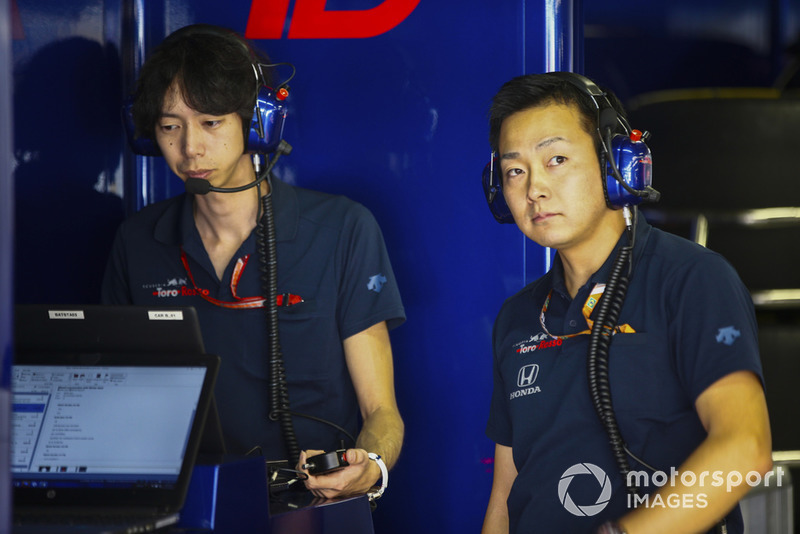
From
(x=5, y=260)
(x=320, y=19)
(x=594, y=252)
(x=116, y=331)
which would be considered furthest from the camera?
(x=320, y=19)

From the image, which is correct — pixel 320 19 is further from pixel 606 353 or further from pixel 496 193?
pixel 606 353

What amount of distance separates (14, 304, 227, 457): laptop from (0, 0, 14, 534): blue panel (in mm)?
585

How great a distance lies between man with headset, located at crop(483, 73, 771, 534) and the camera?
151cm

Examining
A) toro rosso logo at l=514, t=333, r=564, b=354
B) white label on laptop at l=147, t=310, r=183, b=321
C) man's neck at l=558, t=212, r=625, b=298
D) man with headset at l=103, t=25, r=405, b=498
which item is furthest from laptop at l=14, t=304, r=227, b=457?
man's neck at l=558, t=212, r=625, b=298

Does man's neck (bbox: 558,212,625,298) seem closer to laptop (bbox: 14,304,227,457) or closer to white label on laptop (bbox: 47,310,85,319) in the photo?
laptop (bbox: 14,304,227,457)

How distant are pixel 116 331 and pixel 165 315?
9cm

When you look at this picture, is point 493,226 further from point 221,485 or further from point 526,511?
point 221,485

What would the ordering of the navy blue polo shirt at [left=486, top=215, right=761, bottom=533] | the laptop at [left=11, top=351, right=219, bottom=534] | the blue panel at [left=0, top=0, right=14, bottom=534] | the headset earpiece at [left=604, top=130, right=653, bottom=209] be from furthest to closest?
1. the headset earpiece at [left=604, top=130, right=653, bottom=209]
2. the navy blue polo shirt at [left=486, top=215, right=761, bottom=533]
3. the laptop at [left=11, top=351, right=219, bottom=534]
4. the blue panel at [left=0, top=0, right=14, bottom=534]

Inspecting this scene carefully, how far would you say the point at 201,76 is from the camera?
6.81 ft

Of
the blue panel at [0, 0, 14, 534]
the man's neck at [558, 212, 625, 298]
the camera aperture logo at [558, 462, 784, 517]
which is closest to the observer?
the blue panel at [0, 0, 14, 534]

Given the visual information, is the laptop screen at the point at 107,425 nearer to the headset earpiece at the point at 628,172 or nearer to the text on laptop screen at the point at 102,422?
the text on laptop screen at the point at 102,422

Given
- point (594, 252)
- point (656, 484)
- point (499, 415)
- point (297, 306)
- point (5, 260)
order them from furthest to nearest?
point (297, 306), point (499, 415), point (594, 252), point (656, 484), point (5, 260)

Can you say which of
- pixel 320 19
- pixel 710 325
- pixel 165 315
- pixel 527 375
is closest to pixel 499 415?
pixel 527 375

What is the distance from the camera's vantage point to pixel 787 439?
3.26m
